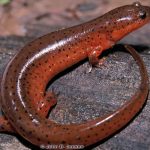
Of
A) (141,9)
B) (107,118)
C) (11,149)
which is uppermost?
(141,9)

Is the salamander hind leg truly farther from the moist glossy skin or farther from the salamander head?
the salamander head

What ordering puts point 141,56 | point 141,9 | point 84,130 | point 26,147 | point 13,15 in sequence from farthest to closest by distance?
point 13,15 < point 141,9 < point 141,56 < point 26,147 < point 84,130

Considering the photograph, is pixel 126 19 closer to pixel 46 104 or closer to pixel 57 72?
pixel 57 72

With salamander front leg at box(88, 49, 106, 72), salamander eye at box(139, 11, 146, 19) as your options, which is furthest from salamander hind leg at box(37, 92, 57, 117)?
salamander eye at box(139, 11, 146, 19)

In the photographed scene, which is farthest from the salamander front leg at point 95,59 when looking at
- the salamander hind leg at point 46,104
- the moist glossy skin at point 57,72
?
the salamander hind leg at point 46,104

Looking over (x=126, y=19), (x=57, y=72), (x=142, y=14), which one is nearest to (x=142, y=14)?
(x=142, y=14)

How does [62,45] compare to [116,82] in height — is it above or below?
above

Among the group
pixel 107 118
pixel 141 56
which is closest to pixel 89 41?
pixel 141 56

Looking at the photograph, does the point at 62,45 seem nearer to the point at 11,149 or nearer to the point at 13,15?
the point at 11,149
